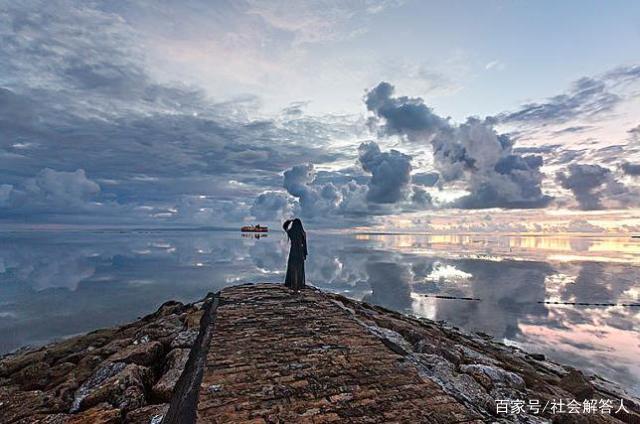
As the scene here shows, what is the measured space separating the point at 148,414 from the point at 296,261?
7906 mm

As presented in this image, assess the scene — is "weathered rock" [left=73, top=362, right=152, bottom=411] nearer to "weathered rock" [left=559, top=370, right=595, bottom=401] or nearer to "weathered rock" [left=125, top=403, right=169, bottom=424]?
"weathered rock" [left=125, top=403, right=169, bottom=424]

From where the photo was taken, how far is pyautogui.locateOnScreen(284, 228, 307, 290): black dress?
12.2 metres

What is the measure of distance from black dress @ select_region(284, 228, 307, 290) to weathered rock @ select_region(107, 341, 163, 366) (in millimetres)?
5639

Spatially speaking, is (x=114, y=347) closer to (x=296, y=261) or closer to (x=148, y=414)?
(x=148, y=414)

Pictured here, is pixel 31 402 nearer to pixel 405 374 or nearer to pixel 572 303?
pixel 405 374

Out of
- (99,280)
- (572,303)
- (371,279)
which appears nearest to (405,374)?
(572,303)

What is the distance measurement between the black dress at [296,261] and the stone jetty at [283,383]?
11.7ft

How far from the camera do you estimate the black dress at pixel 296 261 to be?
12.2m

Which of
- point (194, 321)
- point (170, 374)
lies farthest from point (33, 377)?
point (170, 374)

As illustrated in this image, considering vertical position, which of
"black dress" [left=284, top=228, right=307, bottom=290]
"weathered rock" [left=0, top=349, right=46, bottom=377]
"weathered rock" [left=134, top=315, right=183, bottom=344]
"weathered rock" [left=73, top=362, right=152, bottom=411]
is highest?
"black dress" [left=284, top=228, right=307, bottom=290]

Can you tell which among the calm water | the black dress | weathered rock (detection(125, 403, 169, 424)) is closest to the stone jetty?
weathered rock (detection(125, 403, 169, 424))

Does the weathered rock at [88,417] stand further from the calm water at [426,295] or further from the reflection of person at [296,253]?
the calm water at [426,295]

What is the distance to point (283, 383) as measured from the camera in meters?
5.00

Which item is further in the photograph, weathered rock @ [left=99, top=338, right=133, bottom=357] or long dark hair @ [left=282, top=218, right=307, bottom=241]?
long dark hair @ [left=282, top=218, right=307, bottom=241]
